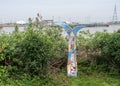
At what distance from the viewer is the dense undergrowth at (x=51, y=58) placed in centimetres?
537

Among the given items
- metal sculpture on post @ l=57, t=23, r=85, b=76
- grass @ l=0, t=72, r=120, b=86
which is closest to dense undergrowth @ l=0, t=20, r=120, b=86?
grass @ l=0, t=72, r=120, b=86

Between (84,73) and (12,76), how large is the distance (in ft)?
6.20

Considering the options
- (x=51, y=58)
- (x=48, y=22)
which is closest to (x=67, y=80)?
(x=51, y=58)

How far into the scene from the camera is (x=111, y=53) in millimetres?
6309

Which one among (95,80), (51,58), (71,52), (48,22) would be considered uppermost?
(48,22)

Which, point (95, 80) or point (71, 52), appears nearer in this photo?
point (95, 80)

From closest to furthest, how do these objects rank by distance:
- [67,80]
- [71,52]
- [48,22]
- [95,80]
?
[67,80]
[95,80]
[71,52]
[48,22]

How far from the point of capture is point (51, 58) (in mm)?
5891

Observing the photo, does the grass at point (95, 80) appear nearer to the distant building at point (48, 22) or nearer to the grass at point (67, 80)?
the grass at point (67, 80)

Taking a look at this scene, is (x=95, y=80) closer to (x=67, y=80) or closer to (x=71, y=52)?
(x=67, y=80)

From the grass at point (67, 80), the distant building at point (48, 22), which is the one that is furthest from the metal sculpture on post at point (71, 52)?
the distant building at point (48, 22)

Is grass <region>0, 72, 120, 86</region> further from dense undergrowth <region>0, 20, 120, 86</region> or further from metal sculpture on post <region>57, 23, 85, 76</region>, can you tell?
metal sculpture on post <region>57, 23, 85, 76</region>

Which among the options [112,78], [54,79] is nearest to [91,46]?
[112,78]

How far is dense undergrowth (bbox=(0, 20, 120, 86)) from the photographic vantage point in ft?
17.6
